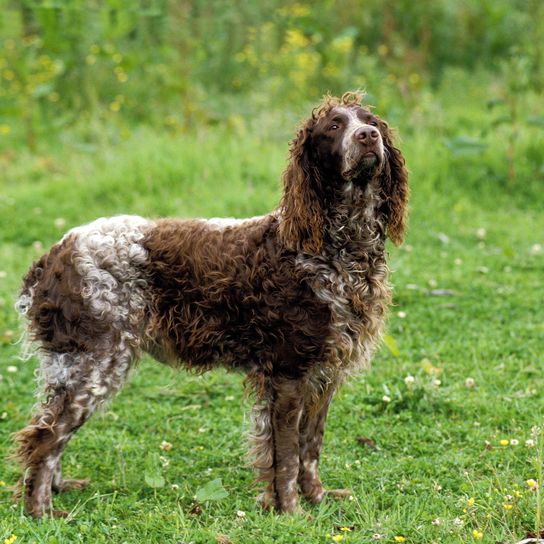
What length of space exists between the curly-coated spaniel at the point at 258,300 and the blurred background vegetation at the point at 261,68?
5375 millimetres

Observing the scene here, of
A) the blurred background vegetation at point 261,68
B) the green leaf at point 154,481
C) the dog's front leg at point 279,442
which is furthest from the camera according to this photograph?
the blurred background vegetation at point 261,68

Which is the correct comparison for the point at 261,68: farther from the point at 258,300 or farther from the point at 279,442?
the point at 279,442

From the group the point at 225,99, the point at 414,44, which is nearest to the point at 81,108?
the point at 225,99

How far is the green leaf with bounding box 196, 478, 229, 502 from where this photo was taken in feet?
12.8

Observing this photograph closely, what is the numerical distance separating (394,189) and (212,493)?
1.61m

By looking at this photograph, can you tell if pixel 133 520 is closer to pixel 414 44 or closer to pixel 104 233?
pixel 104 233

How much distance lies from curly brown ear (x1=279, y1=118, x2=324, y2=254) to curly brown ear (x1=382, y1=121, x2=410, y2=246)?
327 millimetres

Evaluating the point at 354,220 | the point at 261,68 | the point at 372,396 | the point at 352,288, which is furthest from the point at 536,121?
the point at 352,288

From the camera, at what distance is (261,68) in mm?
11156

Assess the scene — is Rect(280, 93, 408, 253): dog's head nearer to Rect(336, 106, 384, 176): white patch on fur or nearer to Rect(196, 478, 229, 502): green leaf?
Rect(336, 106, 384, 176): white patch on fur

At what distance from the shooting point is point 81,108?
10992 millimetres

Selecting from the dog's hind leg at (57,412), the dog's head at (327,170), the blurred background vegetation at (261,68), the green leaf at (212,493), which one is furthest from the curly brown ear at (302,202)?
the blurred background vegetation at (261,68)

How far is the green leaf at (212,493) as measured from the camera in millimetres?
3908

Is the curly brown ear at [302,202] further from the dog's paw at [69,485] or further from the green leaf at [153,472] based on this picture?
the dog's paw at [69,485]
